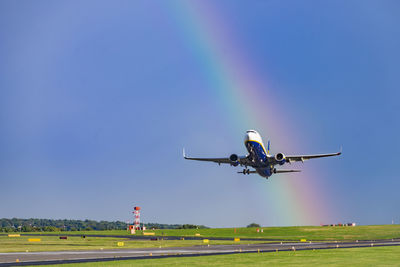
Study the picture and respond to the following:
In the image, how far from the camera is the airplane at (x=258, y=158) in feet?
285

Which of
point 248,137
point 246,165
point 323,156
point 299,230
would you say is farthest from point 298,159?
point 299,230

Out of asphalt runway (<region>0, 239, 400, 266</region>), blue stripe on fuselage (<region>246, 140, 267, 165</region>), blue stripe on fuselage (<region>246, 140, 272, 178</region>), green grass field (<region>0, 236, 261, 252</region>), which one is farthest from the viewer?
blue stripe on fuselage (<region>246, 140, 272, 178</region>)

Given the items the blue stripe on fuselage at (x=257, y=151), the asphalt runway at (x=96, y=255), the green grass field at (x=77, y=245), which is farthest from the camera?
the blue stripe on fuselage at (x=257, y=151)

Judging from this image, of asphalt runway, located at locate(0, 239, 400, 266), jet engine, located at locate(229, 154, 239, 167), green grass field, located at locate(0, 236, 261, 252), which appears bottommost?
asphalt runway, located at locate(0, 239, 400, 266)

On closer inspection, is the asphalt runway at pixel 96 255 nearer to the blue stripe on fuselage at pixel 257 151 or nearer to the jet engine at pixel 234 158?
the blue stripe on fuselage at pixel 257 151

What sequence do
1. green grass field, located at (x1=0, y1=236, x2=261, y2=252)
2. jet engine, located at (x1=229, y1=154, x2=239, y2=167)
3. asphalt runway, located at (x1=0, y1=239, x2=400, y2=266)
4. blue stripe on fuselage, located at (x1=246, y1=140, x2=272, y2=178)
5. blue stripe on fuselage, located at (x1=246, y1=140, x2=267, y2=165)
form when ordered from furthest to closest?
jet engine, located at (x1=229, y1=154, x2=239, y2=167), blue stripe on fuselage, located at (x1=246, y1=140, x2=272, y2=178), blue stripe on fuselage, located at (x1=246, y1=140, x2=267, y2=165), green grass field, located at (x1=0, y1=236, x2=261, y2=252), asphalt runway, located at (x1=0, y1=239, x2=400, y2=266)

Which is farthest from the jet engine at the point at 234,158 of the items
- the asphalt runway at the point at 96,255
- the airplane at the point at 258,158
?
the asphalt runway at the point at 96,255

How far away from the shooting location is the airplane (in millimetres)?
86769

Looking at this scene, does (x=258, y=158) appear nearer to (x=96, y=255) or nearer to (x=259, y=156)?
(x=259, y=156)

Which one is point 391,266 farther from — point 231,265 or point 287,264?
point 231,265

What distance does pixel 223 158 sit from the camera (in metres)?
101

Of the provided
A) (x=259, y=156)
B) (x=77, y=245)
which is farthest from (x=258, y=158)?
(x=77, y=245)

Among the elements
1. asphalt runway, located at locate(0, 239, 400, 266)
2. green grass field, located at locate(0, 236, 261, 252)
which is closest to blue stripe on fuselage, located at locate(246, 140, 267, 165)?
green grass field, located at locate(0, 236, 261, 252)

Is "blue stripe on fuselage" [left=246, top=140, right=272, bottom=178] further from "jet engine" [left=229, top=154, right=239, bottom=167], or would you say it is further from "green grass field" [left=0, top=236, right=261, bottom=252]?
"green grass field" [left=0, top=236, right=261, bottom=252]
